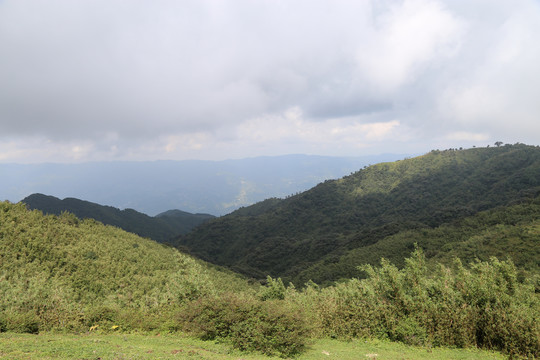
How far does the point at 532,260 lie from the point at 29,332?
53.2 m

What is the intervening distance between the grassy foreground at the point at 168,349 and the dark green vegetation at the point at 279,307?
729 millimetres

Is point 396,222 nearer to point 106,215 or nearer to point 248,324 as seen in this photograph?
point 248,324

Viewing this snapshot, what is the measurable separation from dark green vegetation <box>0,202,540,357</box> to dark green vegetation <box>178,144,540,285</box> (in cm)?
3041

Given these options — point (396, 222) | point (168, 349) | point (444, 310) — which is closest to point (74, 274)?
point (168, 349)

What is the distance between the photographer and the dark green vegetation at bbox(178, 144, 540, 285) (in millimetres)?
55750

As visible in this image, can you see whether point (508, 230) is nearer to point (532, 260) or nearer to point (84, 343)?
point (532, 260)

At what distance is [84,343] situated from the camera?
36.8ft

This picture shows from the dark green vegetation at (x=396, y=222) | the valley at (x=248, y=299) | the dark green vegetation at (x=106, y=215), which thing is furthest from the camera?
the dark green vegetation at (x=106, y=215)

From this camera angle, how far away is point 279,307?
14344 mm

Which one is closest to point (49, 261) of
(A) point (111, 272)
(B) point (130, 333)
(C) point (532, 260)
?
(A) point (111, 272)

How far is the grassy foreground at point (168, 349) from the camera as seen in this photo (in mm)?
9767

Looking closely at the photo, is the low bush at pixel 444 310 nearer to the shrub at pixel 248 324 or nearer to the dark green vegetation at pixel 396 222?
the shrub at pixel 248 324

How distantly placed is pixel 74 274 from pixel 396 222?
8902cm

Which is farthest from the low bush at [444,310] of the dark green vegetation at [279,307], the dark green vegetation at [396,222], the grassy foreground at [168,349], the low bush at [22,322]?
the dark green vegetation at [396,222]
